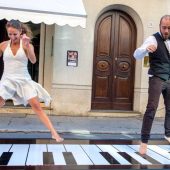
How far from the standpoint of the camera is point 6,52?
6.32 meters

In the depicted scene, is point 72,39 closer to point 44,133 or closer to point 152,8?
point 152,8

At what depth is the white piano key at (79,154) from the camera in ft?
17.9

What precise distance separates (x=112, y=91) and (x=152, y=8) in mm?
2761

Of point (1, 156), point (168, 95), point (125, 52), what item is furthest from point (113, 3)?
point (1, 156)

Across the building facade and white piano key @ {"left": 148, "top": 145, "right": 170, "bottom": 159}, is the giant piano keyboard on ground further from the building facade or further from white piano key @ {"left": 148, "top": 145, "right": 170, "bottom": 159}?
the building facade

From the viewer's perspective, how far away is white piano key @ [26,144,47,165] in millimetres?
5371

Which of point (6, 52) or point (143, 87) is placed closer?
point (6, 52)

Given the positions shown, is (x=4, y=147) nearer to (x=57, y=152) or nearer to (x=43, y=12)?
(x=57, y=152)

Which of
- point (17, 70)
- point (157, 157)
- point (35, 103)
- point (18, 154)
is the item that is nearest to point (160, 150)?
point (157, 157)

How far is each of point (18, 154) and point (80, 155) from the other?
35.0 inches

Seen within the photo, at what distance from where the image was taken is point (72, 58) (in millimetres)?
11711

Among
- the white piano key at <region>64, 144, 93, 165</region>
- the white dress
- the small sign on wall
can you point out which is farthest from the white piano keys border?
the small sign on wall

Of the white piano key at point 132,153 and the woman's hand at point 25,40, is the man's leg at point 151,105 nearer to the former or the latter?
the white piano key at point 132,153

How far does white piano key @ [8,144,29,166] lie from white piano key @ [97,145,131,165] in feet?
4.01
